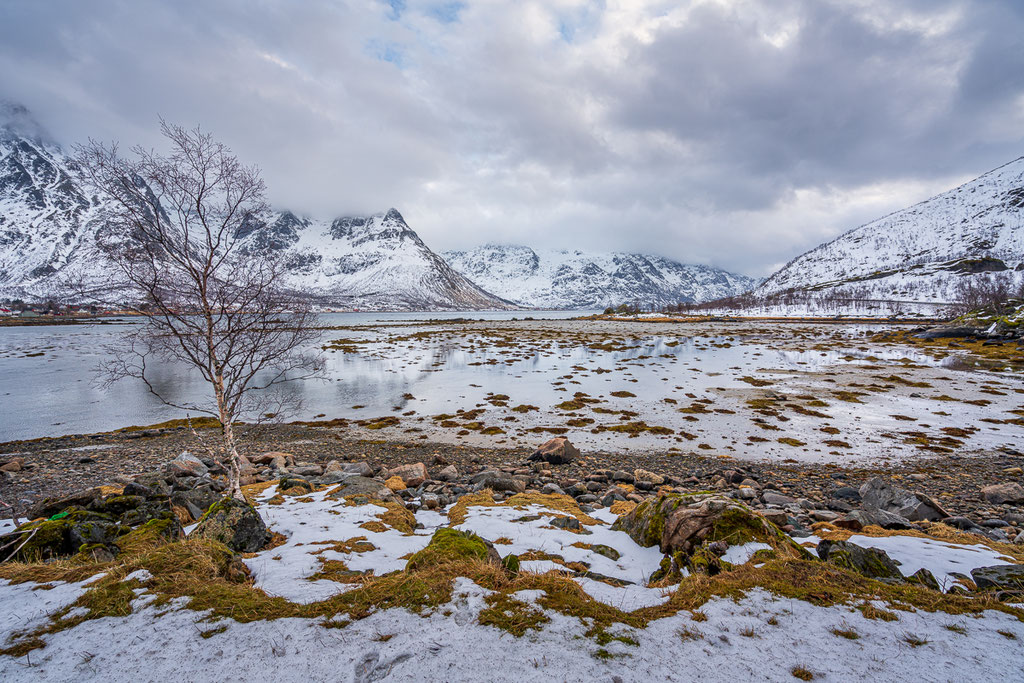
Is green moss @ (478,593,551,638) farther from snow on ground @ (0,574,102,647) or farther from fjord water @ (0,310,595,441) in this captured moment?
fjord water @ (0,310,595,441)

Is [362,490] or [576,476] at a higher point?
[362,490]

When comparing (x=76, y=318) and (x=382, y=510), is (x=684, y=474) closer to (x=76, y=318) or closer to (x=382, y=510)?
(x=382, y=510)

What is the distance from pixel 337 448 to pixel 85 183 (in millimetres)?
11913

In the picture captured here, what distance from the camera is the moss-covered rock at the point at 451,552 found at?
4.92 m

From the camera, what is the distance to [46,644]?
328cm

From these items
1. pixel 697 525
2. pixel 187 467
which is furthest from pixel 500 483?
pixel 187 467

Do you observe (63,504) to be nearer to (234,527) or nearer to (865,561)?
(234,527)

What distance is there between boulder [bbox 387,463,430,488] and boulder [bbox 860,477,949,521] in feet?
38.4

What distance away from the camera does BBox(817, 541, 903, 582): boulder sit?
5.22 m

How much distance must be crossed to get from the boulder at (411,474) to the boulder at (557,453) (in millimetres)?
4309

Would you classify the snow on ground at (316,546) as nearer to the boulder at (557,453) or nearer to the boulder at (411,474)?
the boulder at (411,474)

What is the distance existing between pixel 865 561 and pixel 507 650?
212 inches

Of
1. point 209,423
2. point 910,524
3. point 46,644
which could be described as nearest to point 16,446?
point 209,423

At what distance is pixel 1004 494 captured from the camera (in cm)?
1050
